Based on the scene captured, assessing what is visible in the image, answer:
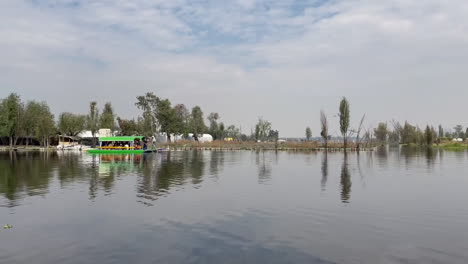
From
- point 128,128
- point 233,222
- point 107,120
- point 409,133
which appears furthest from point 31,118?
point 409,133

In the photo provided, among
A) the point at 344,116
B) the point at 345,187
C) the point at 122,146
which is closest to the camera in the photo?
the point at 345,187

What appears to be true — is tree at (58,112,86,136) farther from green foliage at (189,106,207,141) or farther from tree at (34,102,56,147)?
green foliage at (189,106,207,141)

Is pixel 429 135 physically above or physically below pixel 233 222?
above

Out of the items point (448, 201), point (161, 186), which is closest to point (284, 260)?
point (448, 201)

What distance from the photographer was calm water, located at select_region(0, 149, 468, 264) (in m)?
11.3

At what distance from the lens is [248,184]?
27.2 metres

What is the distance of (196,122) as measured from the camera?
449 feet

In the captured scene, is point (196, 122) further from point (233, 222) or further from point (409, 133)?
point (233, 222)

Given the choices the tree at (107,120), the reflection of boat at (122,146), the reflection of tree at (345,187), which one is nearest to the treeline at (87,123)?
the tree at (107,120)

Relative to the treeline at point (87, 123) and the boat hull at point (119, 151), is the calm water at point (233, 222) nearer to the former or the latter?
the boat hull at point (119, 151)

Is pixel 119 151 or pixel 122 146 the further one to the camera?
pixel 122 146

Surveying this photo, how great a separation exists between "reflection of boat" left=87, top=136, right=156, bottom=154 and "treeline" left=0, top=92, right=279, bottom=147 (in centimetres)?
3244

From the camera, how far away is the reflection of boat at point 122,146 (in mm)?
71912

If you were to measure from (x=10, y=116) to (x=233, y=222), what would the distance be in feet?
350
